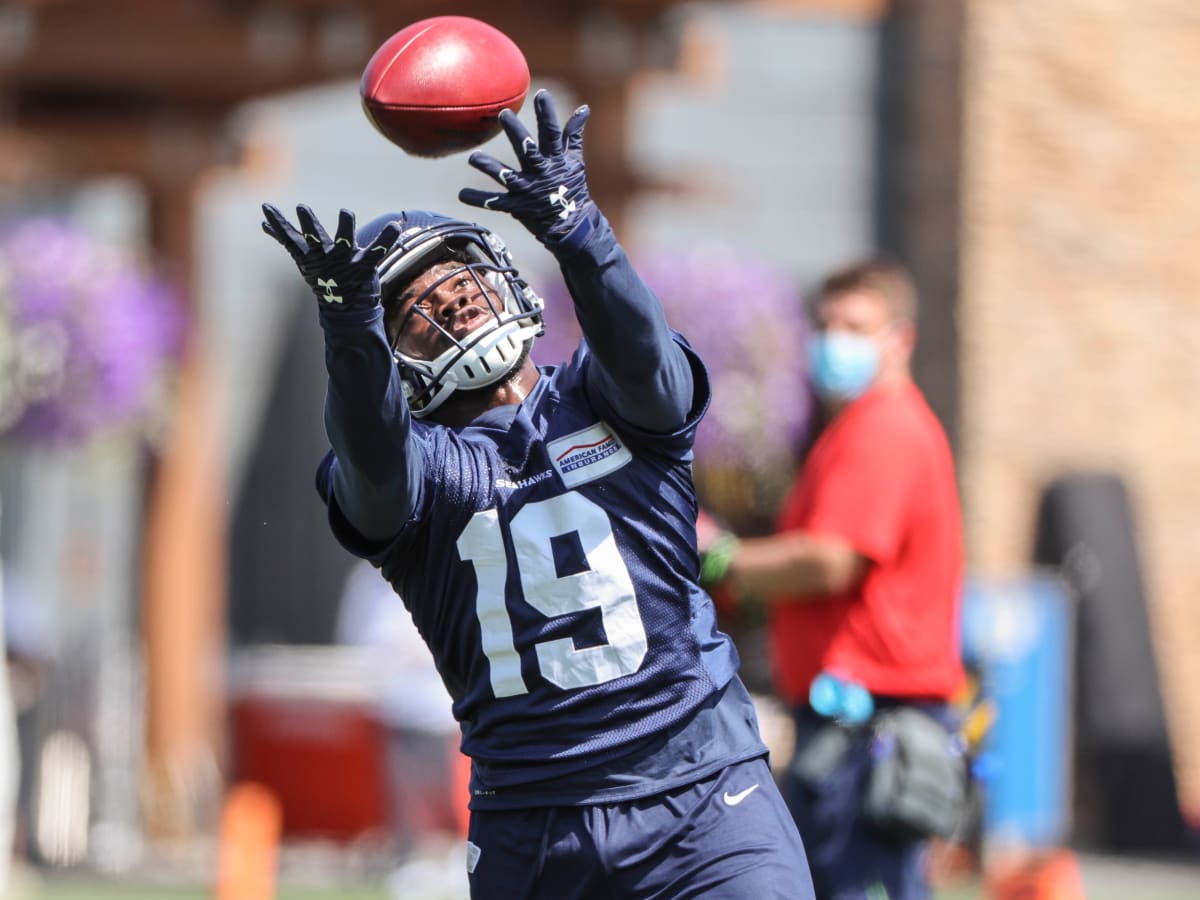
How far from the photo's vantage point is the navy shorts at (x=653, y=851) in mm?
3457

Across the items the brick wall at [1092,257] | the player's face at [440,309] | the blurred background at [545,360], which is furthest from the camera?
the brick wall at [1092,257]

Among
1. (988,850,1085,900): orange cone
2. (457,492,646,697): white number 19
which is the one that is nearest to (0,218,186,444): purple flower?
(988,850,1085,900): orange cone

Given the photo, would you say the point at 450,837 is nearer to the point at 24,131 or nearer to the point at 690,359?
the point at 24,131

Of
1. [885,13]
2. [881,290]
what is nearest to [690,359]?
[881,290]

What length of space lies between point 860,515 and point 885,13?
9.87m

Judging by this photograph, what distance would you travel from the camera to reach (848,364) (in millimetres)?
5586

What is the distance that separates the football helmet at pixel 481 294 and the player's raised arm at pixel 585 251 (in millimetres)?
254

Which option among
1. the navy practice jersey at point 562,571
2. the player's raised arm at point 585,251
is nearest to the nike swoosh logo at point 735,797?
the navy practice jersey at point 562,571

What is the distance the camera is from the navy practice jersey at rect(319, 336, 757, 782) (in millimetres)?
3506

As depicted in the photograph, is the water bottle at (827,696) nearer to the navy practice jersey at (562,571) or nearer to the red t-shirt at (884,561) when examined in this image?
the red t-shirt at (884,561)

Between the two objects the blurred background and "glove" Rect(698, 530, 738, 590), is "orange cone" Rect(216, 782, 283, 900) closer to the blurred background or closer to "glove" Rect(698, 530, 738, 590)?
the blurred background

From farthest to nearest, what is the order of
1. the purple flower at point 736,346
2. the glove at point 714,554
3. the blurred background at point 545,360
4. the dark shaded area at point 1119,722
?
the dark shaded area at point 1119,722, the blurred background at point 545,360, the purple flower at point 736,346, the glove at point 714,554

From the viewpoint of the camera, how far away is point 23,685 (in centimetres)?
966

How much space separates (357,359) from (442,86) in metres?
0.57
